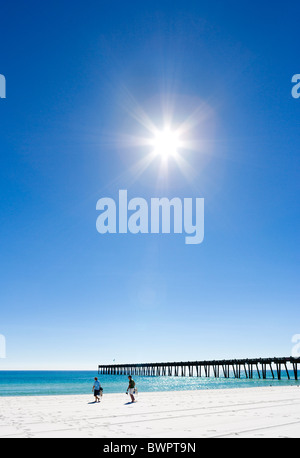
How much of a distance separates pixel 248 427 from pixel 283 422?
1.53m

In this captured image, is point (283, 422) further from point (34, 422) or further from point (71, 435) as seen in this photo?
point (34, 422)
